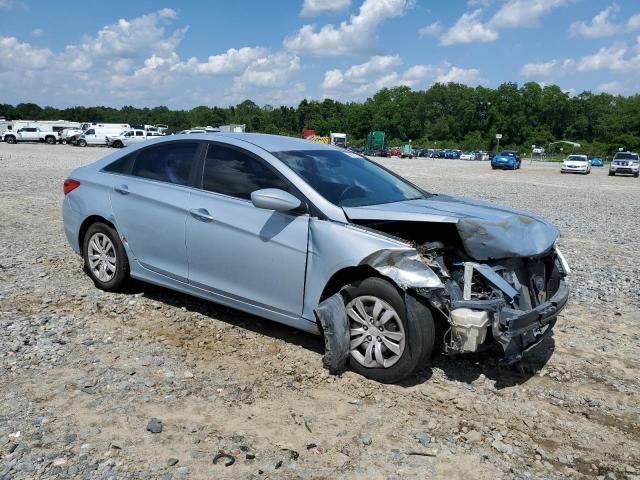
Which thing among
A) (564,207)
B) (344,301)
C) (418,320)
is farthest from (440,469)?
(564,207)

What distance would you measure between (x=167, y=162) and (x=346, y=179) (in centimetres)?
175

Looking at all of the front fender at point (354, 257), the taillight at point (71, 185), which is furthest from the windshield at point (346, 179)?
the taillight at point (71, 185)

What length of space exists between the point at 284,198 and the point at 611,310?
391 centimetres

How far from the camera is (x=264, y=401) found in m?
3.85

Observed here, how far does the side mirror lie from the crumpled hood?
15.9 inches

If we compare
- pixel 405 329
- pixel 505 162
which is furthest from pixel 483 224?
pixel 505 162

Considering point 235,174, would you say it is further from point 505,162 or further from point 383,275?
point 505,162

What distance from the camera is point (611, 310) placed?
6074mm

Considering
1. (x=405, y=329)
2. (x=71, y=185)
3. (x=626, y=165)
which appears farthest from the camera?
(x=626, y=165)

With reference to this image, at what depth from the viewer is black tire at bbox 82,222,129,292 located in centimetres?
561

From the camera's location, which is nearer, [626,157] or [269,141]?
[269,141]

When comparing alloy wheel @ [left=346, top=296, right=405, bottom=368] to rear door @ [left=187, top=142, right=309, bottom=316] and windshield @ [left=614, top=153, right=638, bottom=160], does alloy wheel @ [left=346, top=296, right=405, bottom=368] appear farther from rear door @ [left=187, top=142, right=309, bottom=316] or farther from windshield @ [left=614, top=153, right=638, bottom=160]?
windshield @ [left=614, top=153, right=638, bottom=160]

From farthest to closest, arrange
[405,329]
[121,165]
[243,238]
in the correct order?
[121,165]
[243,238]
[405,329]

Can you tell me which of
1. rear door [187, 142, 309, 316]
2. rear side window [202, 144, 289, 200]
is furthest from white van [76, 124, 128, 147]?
rear door [187, 142, 309, 316]
